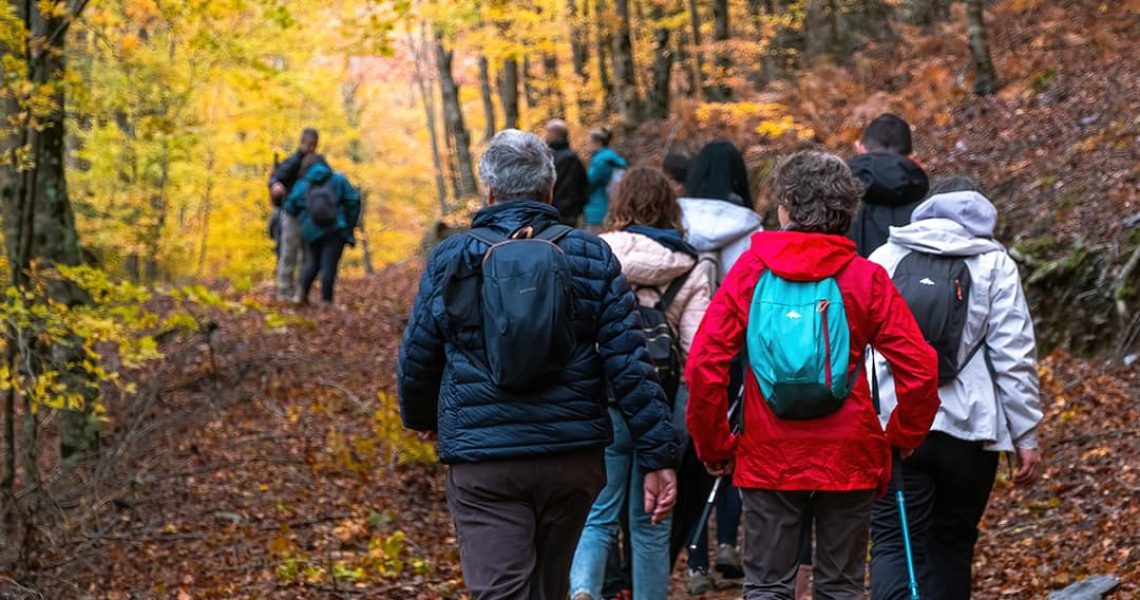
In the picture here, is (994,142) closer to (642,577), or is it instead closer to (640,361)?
(642,577)

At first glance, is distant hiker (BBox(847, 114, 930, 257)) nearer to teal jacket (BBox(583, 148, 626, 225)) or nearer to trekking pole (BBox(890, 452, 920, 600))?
trekking pole (BBox(890, 452, 920, 600))

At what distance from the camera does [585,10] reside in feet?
73.0

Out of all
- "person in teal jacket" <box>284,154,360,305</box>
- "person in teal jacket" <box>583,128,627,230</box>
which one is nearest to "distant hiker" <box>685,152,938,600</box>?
"person in teal jacket" <box>583,128,627,230</box>

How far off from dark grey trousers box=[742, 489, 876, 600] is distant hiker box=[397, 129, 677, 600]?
37 centimetres

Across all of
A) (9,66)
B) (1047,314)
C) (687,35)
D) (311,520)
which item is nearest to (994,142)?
(1047,314)

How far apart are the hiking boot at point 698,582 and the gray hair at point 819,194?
9.71ft

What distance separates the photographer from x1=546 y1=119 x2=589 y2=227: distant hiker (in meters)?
10.6

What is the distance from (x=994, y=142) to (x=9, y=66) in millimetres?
9955

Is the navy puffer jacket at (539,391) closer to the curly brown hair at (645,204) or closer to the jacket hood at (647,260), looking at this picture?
the jacket hood at (647,260)

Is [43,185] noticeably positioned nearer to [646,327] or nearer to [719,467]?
[646,327]

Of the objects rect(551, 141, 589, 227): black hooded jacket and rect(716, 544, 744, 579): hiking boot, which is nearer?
rect(716, 544, 744, 579): hiking boot

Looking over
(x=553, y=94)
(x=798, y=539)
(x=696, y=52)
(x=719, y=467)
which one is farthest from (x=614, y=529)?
(x=553, y=94)

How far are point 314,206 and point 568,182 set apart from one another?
4566mm

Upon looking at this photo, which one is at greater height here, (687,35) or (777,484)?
(687,35)
